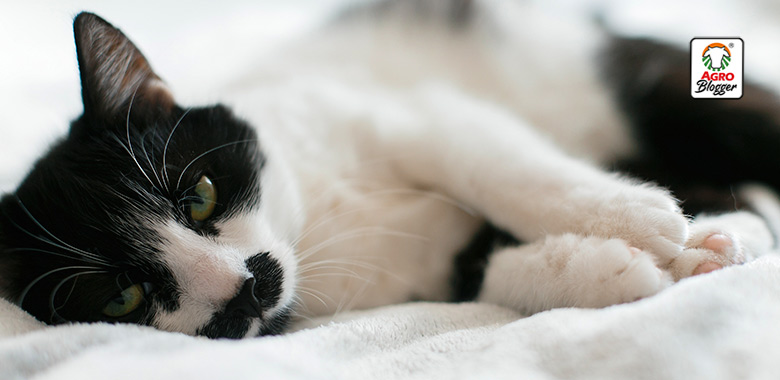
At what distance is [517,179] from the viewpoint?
112cm

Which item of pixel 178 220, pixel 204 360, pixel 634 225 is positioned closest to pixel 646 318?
pixel 634 225

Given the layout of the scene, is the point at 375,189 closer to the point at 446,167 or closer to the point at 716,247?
the point at 446,167

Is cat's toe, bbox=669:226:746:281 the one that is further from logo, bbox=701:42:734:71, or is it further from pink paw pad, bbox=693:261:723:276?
logo, bbox=701:42:734:71

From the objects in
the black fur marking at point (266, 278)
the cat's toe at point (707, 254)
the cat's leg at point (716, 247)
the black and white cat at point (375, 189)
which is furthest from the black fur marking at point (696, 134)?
the black fur marking at point (266, 278)

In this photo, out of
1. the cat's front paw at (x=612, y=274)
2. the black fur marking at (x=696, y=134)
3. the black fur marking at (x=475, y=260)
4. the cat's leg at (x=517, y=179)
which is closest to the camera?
the cat's front paw at (x=612, y=274)

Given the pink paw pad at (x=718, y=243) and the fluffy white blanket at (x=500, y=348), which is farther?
the pink paw pad at (x=718, y=243)

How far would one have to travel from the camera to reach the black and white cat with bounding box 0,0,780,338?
91cm

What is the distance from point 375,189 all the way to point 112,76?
66 cm

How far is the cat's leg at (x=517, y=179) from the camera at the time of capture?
950mm

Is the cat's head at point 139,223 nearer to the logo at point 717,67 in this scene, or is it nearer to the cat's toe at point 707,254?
the cat's toe at point 707,254

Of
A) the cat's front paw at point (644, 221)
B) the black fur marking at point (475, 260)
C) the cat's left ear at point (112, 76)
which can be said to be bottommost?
the black fur marking at point (475, 260)

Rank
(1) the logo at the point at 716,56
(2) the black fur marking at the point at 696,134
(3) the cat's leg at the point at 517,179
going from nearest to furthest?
(3) the cat's leg at the point at 517,179 < (2) the black fur marking at the point at 696,134 < (1) the logo at the point at 716,56

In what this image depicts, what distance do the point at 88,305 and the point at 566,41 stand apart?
5.20 feet

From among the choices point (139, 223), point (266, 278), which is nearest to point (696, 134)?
point (266, 278)
